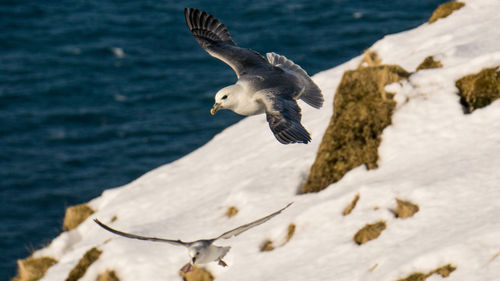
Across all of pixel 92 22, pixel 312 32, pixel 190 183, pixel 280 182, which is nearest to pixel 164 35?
pixel 92 22

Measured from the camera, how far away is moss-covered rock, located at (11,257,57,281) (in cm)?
2592

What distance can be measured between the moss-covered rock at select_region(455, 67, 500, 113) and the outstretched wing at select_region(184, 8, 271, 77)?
579cm

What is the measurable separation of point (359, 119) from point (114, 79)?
39749mm

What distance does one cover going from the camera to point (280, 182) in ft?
77.3

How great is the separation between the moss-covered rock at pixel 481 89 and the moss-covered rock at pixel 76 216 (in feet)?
48.4

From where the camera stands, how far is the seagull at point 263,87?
14383 mm

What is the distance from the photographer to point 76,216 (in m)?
30.0

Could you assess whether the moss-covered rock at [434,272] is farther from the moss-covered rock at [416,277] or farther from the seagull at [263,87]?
the seagull at [263,87]

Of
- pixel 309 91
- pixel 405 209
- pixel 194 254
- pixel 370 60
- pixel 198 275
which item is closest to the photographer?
pixel 194 254

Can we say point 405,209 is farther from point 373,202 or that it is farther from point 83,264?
point 83,264

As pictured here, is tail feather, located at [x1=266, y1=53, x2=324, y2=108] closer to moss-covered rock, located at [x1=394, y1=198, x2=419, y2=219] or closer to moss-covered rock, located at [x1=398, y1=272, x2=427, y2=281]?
moss-covered rock, located at [x1=394, y1=198, x2=419, y2=219]

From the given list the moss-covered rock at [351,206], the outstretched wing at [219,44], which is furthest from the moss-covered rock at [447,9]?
the outstretched wing at [219,44]

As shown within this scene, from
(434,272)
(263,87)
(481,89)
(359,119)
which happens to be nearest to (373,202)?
(359,119)

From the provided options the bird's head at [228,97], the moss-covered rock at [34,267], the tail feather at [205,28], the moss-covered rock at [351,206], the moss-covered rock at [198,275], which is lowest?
the moss-covered rock at [198,275]
